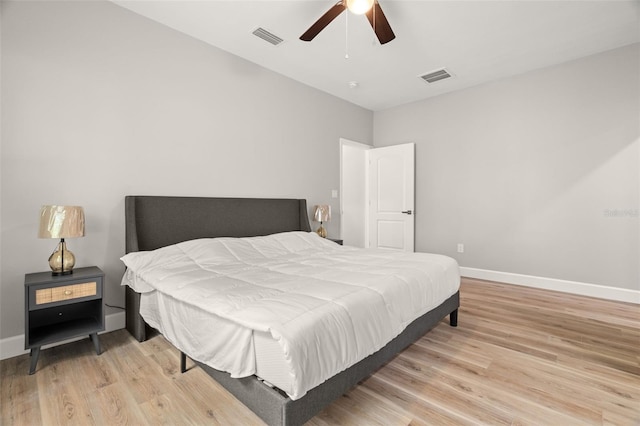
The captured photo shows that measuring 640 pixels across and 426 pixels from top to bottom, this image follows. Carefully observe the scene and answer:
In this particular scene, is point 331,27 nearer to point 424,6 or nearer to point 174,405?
point 424,6

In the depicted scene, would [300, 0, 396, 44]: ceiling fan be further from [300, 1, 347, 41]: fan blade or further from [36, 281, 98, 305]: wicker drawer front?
[36, 281, 98, 305]: wicker drawer front

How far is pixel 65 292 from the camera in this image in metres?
2.13

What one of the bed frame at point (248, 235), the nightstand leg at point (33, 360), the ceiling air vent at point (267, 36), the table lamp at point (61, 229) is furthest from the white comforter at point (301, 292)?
the ceiling air vent at point (267, 36)

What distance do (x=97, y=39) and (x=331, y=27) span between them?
82.0 inches

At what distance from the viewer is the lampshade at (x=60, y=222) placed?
208cm

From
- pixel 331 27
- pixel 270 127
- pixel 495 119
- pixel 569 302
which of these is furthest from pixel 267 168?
pixel 569 302

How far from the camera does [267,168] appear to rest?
3.93 m

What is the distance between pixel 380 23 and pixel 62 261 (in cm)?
294

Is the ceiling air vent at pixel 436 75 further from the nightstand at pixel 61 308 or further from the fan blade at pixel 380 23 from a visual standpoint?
the nightstand at pixel 61 308

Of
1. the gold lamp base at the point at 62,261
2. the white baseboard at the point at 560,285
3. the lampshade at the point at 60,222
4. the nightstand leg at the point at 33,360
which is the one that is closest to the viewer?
the nightstand leg at the point at 33,360

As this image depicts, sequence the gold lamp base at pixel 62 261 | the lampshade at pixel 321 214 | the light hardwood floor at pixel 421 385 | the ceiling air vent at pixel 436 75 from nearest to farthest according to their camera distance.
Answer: the light hardwood floor at pixel 421 385, the gold lamp base at pixel 62 261, the ceiling air vent at pixel 436 75, the lampshade at pixel 321 214

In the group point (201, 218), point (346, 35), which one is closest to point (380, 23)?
point (346, 35)

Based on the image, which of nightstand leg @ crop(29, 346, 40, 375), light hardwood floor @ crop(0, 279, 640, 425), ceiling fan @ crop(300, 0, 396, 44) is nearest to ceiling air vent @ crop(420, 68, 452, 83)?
ceiling fan @ crop(300, 0, 396, 44)

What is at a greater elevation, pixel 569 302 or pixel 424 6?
pixel 424 6
